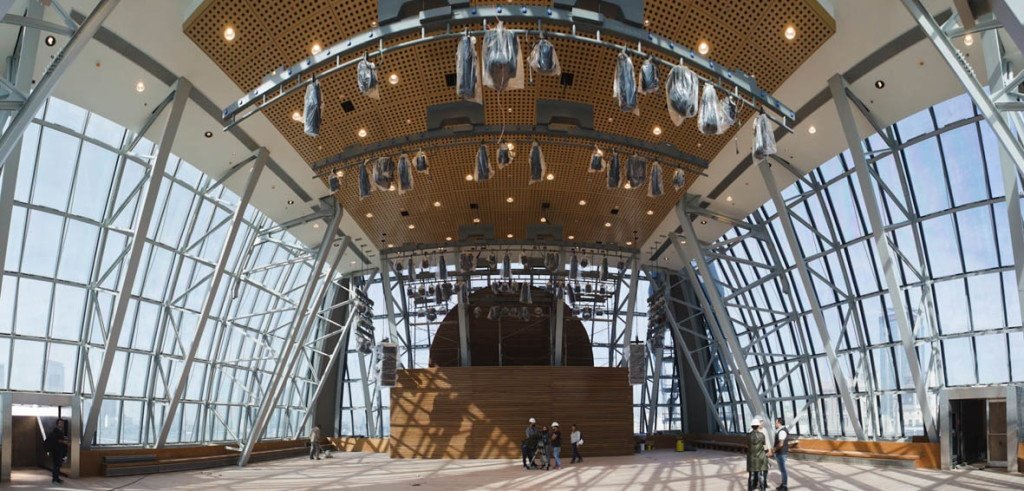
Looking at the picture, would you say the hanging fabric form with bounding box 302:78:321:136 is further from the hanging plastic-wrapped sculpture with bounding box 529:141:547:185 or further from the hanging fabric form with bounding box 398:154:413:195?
the hanging plastic-wrapped sculpture with bounding box 529:141:547:185

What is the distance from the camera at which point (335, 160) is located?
1834 centimetres

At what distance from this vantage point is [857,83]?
51.5 feet

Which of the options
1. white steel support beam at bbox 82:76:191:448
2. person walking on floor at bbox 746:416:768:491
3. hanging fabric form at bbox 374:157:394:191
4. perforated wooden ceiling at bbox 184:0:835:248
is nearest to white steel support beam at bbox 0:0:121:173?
perforated wooden ceiling at bbox 184:0:835:248

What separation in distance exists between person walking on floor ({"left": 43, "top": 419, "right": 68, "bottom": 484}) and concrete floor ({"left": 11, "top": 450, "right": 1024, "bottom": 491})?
14.9 inches

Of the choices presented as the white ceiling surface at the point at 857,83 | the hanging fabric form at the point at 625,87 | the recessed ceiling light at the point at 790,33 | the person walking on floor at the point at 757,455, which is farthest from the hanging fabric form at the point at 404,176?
the person walking on floor at the point at 757,455

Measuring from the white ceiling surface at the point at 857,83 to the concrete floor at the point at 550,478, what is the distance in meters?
8.05

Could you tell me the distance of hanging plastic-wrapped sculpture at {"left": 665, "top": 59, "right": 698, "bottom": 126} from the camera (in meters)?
11.2

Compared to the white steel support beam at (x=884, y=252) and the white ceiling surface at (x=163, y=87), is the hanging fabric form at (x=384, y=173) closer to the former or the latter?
the white ceiling surface at (x=163, y=87)

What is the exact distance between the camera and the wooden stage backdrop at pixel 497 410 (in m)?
28.4

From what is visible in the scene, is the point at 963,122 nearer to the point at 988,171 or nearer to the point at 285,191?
the point at 988,171

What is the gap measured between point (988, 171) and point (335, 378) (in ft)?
105

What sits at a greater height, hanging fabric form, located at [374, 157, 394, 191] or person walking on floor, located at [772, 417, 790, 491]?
hanging fabric form, located at [374, 157, 394, 191]

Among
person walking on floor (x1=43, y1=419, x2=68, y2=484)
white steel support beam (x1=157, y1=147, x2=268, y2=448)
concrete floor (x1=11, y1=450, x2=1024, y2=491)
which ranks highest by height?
white steel support beam (x1=157, y1=147, x2=268, y2=448)

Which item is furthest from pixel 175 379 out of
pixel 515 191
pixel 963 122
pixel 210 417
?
pixel 963 122
